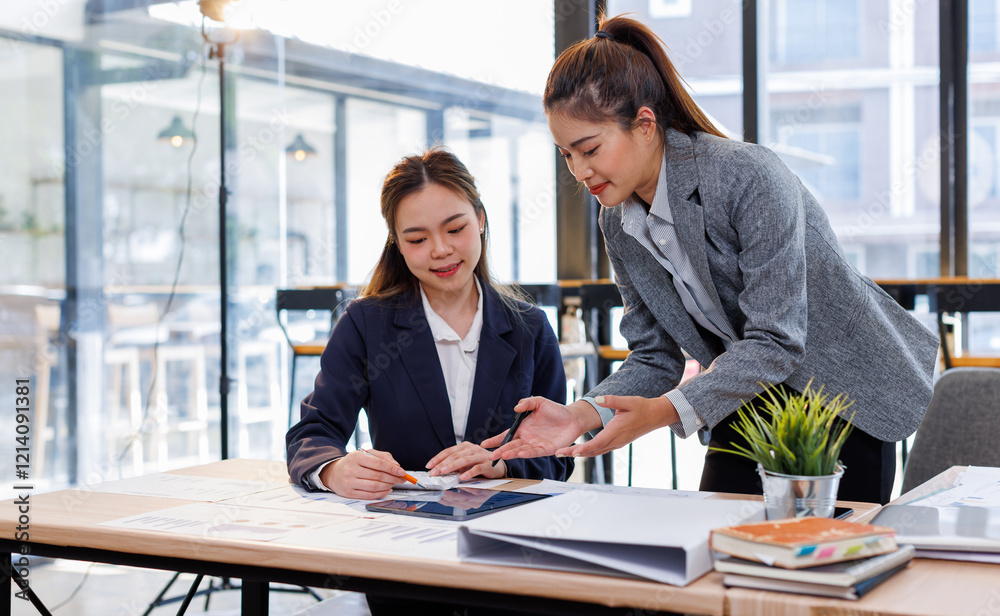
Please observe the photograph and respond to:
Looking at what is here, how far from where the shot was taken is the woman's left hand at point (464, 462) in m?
1.34

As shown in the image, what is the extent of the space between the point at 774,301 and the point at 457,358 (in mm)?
621

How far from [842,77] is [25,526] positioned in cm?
398

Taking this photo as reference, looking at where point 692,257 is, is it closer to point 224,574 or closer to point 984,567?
point 984,567

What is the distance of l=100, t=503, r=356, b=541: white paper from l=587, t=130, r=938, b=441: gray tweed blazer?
524mm

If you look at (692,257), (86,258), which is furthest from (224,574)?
(86,258)

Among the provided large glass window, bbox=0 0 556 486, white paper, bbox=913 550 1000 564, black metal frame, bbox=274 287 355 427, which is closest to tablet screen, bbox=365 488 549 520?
white paper, bbox=913 550 1000 564

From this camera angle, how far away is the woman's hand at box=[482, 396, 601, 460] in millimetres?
1244

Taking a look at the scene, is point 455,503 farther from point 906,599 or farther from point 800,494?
point 906,599

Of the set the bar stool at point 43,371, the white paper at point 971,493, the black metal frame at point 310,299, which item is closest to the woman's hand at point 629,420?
the white paper at point 971,493

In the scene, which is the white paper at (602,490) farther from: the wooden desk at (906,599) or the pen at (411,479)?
the wooden desk at (906,599)

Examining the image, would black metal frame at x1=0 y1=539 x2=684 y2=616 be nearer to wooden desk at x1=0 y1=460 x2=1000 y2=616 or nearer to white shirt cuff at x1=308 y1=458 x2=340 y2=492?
wooden desk at x1=0 y1=460 x2=1000 y2=616

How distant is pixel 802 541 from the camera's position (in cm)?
77

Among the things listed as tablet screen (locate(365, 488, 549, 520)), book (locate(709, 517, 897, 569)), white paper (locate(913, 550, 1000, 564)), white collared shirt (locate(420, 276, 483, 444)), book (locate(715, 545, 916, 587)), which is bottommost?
tablet screen (locate(365, 488, 549, 520))

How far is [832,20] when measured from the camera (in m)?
4.14
